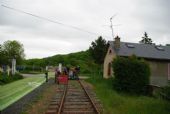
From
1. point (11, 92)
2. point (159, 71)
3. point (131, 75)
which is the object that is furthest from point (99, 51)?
point (11, 92)

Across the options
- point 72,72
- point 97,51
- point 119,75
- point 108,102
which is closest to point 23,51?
point 97,51

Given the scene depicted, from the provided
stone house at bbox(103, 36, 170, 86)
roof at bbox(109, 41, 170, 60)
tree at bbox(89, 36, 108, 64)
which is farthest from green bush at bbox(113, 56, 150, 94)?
tree at bbox(89, 36, 108, 64)

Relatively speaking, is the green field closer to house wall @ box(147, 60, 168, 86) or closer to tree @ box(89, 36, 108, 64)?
house wall @ box(147, 60, 168, 86)

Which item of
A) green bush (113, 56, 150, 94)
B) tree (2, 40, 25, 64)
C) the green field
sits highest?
tree (2, 40, 25, 64)

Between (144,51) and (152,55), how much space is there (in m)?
1.75

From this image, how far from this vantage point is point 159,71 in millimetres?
44125

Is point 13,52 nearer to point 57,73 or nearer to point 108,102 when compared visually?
point 57,73

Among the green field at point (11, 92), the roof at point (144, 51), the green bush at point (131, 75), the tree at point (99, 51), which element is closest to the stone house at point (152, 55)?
the roof at point (144, 51)

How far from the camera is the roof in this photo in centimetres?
4472

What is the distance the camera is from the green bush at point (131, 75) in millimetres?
27203

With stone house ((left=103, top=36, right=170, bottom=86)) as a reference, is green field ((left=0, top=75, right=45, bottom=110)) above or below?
below

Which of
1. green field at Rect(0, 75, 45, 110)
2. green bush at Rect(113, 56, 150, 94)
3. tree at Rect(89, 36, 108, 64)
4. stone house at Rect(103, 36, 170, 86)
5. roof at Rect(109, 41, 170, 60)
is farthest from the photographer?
tree at Rect(89, 36, 108, 64)

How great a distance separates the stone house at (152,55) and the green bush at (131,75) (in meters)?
14.2

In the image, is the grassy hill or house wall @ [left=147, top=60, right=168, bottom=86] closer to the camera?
house wall @ [left=147, top=60, right=168, bottom=86]
